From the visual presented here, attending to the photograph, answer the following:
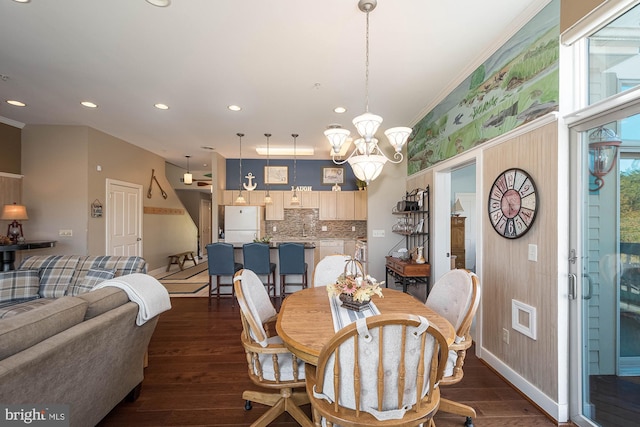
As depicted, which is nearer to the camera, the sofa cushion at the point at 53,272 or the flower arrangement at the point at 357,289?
the flower arrangement at the point at 357,289

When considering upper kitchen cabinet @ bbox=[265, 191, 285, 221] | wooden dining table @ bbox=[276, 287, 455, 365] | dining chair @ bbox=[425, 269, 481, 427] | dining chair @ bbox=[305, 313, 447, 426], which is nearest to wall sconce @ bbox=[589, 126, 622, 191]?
dining chair @ bbox=[425, 269, 481, 427]

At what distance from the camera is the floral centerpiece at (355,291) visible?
1709 millimetres

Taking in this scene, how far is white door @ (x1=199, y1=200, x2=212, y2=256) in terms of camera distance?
960cm

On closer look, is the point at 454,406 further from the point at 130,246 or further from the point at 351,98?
the point at 130,246

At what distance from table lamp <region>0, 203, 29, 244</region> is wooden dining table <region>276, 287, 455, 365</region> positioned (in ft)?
15.2

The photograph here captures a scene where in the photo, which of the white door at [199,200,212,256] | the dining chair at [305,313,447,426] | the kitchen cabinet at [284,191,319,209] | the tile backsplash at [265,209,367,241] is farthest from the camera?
the white door at [199,200,212,256]

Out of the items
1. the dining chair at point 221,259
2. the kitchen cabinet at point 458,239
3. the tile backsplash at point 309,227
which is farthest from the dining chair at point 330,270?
the tile backsplash at point 309,227

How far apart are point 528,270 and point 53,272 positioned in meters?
4.45

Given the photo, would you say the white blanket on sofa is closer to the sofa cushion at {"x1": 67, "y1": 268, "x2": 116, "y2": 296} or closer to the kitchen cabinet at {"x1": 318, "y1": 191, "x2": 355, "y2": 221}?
the sofa cushion at {"x1": 67, "y1": 268, "x2": 116, "y2": 296}

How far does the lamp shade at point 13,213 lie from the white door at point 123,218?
1.04 m

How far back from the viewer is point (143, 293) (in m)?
1.85

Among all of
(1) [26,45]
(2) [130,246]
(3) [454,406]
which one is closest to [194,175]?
(2) [130,246]

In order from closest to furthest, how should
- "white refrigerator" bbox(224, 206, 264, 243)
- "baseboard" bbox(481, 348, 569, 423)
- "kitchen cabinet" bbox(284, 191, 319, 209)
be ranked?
"baseboard" bbox(481, 348, 569, 423)
"white refrigerator" bbox(224, 206, 264, 243)
"kitchen cabinet" bbox(284, 191, 319, 209)

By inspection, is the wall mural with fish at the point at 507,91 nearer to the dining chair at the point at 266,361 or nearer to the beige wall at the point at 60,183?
the dining chair at the point at 266,361
